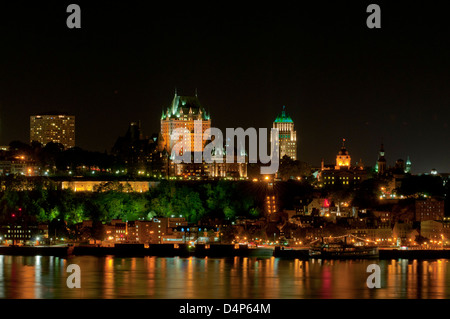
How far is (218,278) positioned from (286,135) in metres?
52.4

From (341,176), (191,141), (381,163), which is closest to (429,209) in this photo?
(341,176)

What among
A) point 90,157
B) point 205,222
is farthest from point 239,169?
point 205,222

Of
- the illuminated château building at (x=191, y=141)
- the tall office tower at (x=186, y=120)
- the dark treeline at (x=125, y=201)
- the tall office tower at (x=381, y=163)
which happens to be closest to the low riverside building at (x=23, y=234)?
the dark treeline at (x=125, y=201)

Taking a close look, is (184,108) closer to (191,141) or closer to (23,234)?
(191,141)

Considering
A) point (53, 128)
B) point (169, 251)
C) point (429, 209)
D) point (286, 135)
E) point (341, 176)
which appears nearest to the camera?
point (169, 251)

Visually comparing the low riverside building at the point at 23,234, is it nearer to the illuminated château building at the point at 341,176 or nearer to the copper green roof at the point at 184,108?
the illuminated château building at the point at 341,176

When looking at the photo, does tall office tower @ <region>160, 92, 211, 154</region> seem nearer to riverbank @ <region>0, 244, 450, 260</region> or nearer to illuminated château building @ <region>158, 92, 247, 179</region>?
illuminated château building @ <region>158, 92, 247, 179</region>

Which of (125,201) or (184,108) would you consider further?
(184,108)

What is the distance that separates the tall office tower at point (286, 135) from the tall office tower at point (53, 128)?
15702 mm

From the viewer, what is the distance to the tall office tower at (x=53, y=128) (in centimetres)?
9144

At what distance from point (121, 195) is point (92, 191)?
8.45 feet

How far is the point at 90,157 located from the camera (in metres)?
75.4

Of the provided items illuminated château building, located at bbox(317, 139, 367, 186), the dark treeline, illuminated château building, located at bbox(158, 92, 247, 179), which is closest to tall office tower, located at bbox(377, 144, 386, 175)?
illuminated château building, located at bbox(317, 139, 367, 186)

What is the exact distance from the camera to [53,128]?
9169 cm
